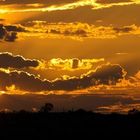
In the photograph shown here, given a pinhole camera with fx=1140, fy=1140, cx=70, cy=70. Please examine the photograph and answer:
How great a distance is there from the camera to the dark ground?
175750 mm

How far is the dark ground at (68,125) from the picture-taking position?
175750mm

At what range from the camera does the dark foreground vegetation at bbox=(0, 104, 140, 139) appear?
577ft

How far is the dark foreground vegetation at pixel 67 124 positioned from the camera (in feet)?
577

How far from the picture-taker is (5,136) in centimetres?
17238

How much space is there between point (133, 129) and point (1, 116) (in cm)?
2262

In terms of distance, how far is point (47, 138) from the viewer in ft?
564

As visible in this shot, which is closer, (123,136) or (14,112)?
(123,136)

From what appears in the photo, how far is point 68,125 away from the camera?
183 meters

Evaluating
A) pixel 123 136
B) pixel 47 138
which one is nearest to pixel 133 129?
pixel 123 136

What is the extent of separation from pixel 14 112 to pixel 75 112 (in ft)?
38.4

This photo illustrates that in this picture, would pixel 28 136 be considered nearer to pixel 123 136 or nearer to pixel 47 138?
pixel 47 138

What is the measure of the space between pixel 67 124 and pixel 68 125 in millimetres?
898

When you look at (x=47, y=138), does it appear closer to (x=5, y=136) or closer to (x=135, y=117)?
(x=5, y=136)

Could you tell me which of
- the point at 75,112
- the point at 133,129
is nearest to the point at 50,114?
the point at 75,112
